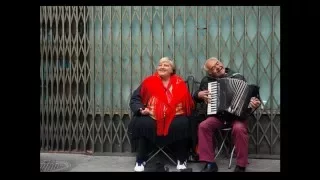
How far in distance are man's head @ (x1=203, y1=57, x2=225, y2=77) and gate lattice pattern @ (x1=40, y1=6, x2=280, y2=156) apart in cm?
54

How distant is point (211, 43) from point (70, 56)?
2.21 meters

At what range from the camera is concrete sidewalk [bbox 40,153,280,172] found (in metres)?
6.16

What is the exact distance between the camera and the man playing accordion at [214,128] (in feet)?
18.9

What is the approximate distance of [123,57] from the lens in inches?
271

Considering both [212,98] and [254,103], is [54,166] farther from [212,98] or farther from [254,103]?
[254,103]

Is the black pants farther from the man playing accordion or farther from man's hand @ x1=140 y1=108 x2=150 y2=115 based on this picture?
man's hand @ x1=140 y1=108 x2=150 y2=115

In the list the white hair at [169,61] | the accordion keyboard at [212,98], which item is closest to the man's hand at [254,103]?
the accordion keyboard at [212,98]

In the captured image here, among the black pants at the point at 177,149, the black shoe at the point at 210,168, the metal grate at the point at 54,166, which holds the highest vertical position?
the black pants at the point at 177,149

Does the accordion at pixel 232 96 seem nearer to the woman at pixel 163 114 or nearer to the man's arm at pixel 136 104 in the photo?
the woman at pixel 163 114

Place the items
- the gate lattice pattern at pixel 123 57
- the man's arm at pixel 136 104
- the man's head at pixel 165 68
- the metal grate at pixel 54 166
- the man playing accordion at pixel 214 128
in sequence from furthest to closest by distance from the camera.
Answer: the gate lattice pattern at pixel 123 57 → the metal grate at pixel 54 166 → the man's head at pixel 165 68 → the man's arm at pixel 136 104 → the man playing accordion at pixel 214 128

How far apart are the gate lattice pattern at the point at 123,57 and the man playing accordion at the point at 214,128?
0.58 m

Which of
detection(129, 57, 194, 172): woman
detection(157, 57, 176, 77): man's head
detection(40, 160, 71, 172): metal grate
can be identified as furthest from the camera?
detection(40, 160, 71, 172): metal grate

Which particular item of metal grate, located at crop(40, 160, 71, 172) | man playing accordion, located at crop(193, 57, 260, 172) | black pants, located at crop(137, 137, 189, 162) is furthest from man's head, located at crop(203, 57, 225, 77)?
metal grate, located at crop(40, 160, 71, 172)
